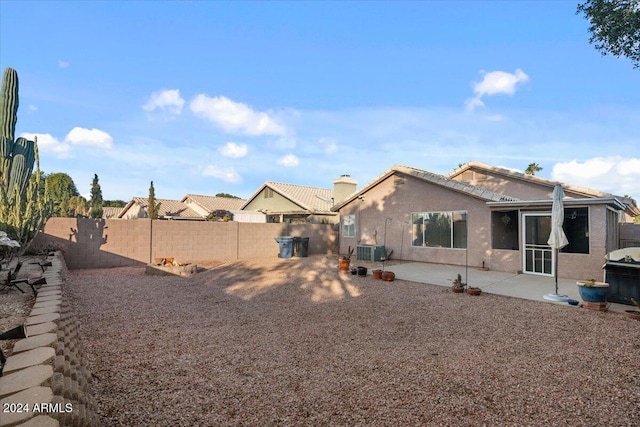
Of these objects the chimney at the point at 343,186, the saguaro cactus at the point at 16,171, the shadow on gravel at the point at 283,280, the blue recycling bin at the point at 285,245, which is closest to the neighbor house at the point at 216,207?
the chimney at the point at 343,186

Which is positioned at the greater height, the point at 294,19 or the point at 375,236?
the point at 294,19

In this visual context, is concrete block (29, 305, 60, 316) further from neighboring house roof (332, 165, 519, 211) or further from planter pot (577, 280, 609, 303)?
neighboring house roof (332, 165, 519, 211)

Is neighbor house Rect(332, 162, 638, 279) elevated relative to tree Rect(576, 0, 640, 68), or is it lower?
lower

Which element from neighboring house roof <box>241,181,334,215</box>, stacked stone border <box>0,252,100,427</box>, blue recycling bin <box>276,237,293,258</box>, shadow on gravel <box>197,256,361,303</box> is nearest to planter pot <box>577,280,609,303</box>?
shadow on gravel <box>197,256,361,303</box>

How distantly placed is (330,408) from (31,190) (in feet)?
30.6

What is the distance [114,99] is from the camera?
1377 centimetres

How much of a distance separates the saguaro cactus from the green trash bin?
11259 mm

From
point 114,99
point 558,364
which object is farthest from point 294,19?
point 558,364

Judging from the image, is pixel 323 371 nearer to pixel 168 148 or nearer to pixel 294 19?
pixel 294 19

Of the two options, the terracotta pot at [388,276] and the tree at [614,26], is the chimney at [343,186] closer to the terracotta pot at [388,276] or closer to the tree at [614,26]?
the terracotta pot at [388,276]

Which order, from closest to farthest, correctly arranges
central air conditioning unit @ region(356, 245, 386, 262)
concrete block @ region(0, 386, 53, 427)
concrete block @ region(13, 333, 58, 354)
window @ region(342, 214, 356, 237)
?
concrete block @ region(0, 386, 53, 427)
concrete block @ region(13, 333, 58, 354)
central air conditioning unit @ region(356, 245, 386, 262)
window @ region(342, 214, 356, 237)

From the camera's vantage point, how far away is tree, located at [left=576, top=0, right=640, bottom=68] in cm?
952

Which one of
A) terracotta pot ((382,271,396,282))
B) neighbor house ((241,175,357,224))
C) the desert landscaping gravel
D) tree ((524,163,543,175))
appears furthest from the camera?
tree ((524,163,543,175))

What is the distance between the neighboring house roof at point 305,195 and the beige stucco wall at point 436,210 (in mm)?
6822
